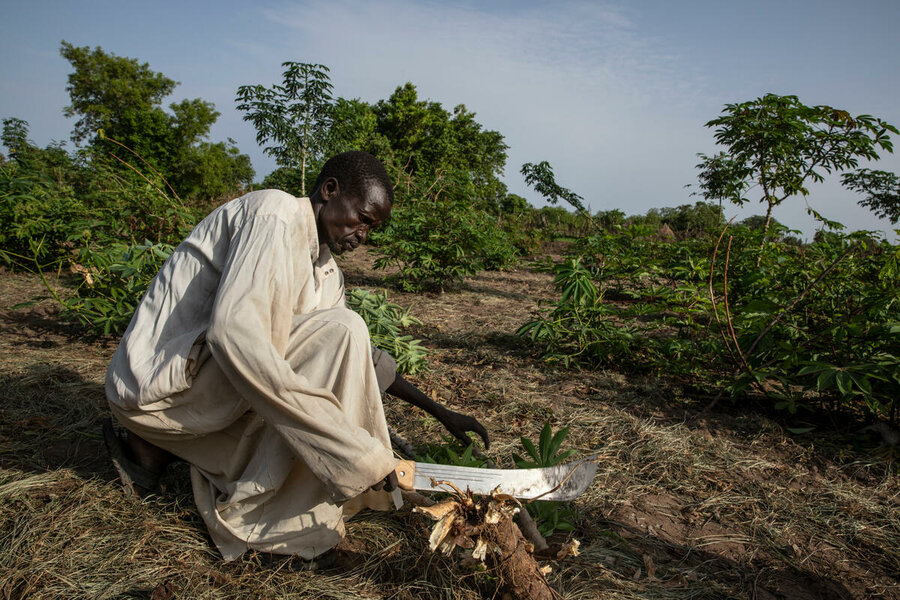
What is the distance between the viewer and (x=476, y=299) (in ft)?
18.6

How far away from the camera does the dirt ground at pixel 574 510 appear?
138 centimetres

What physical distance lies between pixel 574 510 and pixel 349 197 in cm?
135

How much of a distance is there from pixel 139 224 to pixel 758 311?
4.32 metres

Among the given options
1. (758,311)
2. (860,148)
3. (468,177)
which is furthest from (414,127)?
(758,311)

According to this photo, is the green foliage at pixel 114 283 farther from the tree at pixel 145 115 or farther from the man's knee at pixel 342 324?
the tree at pixel 145 115

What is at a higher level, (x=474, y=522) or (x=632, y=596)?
(x=474, y=522)

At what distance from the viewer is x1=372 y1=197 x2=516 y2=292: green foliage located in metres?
5.53

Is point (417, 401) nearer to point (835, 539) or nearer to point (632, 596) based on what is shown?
point (632, 596)

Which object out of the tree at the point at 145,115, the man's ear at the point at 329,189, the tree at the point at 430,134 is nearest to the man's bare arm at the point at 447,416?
the man's ear at the point at 329,189

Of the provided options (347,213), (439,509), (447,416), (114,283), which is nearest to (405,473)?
(439,509)

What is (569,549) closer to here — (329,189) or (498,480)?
(498,480)

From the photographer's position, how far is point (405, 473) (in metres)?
1.32

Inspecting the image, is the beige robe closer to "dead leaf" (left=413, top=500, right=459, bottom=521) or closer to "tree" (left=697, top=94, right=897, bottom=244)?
"dead leaf" (left=413, top=500, right=459, bottom=521)

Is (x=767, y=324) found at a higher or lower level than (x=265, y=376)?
higher
